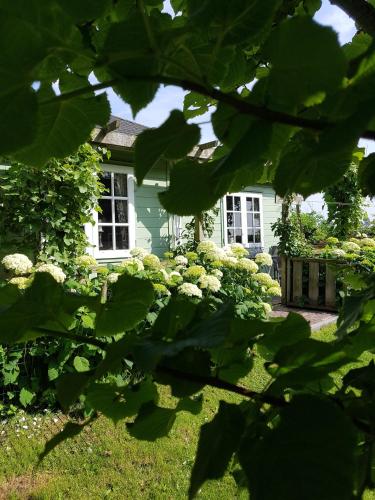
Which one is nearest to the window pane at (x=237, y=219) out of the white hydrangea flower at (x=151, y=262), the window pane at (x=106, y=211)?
the window pane at (x=106, y=211)

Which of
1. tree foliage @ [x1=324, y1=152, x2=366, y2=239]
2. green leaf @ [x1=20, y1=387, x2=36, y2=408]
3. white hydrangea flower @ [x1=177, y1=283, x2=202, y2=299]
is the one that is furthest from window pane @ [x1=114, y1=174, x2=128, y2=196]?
tree foliage @ [x1=324, y1=152, x2=366, y2=239]

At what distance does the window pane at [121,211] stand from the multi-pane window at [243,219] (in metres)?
3.45

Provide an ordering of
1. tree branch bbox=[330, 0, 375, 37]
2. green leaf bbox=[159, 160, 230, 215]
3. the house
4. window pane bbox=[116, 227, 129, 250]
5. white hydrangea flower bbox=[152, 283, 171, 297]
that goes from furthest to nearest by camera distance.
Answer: window pane bbox=[116, 227, 129, 250] < the house < white hydrangea flower bbox=[152, 283, 171, 297] < tree branch bbox=[330, 0, 375, 37] < green leaf bbox=[159, 160, 230, 215]

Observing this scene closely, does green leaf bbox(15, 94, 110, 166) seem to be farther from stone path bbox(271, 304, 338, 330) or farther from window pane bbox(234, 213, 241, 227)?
window pane bbox(234, 213, 241, 227)

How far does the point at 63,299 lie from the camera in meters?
0.47

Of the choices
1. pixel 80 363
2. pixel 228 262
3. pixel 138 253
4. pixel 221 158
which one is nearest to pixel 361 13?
pixel 221 158

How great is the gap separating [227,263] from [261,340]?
206 inches

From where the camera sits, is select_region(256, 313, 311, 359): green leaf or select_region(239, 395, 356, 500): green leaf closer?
select_region(239, 395, 356, 500): green leaf

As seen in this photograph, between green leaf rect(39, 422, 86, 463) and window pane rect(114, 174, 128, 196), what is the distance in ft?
27.3

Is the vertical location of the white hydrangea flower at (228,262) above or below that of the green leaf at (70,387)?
below

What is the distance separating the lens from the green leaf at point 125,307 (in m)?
0.51

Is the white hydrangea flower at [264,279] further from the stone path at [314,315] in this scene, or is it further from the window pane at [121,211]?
the window pane at [121,211]

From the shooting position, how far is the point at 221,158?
1.42 feet

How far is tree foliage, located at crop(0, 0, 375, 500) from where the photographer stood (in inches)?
13.0
